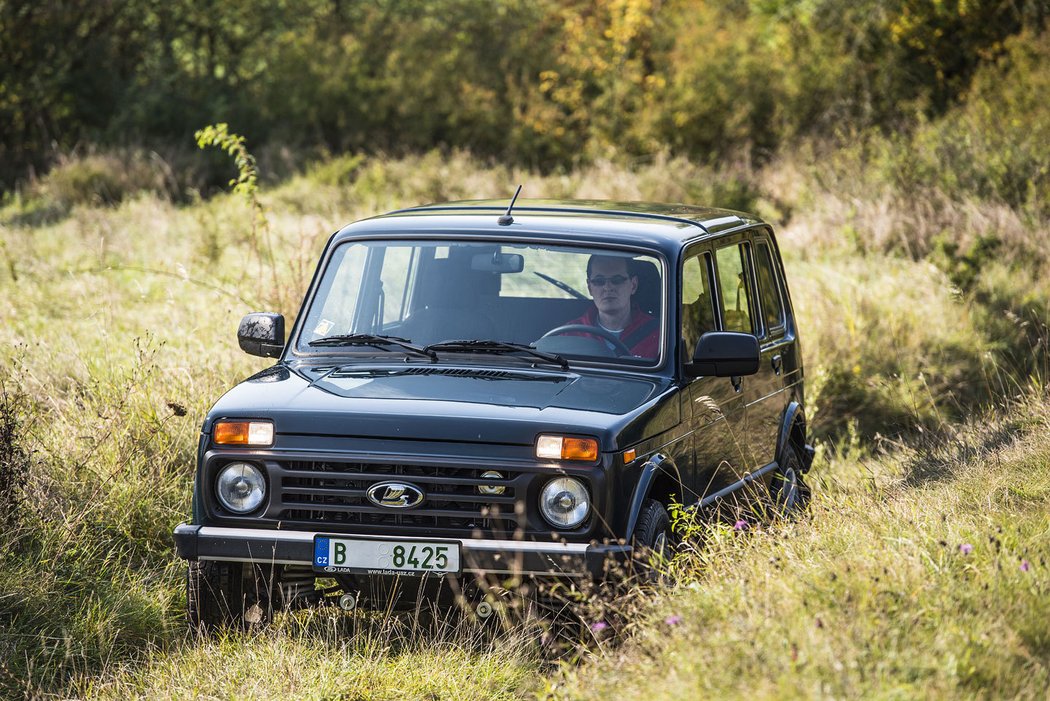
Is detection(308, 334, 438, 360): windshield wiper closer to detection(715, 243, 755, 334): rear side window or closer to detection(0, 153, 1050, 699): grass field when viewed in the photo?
detection(0, 153, 1050, 699): grass field

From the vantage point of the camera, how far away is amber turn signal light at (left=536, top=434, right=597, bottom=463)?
4.86 metres

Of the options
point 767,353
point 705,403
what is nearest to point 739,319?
point 767,353

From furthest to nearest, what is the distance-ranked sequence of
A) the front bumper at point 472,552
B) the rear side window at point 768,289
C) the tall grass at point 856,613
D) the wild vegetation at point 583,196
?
the rear side window at point 768,289
the front bumper at point 472,552
the wild vegetation at point 583,196
the tall grass at point 856,613

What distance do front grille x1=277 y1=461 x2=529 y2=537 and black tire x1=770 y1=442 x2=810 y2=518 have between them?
2.36m

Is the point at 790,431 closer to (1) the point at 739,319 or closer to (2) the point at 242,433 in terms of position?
(1) the point at 739,319

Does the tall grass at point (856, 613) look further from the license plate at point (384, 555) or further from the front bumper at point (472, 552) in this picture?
the license plate at point (384, 555)

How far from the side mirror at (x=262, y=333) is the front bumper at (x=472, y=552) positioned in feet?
4.13

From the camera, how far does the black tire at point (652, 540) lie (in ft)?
16.0

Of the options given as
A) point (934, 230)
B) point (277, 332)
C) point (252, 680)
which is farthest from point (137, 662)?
point (934, 230)

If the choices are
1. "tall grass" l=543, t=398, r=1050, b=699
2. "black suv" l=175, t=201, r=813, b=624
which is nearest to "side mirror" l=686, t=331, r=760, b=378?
"black suv" l=175, t=201, r=813, b=624

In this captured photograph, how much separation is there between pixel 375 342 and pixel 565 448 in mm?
1351

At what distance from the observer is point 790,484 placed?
7.37 m

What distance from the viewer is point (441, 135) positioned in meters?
27.6

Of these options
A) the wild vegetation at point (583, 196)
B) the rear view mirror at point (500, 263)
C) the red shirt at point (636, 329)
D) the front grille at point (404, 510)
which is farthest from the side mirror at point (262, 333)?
the red shirt at point (636, 329)
